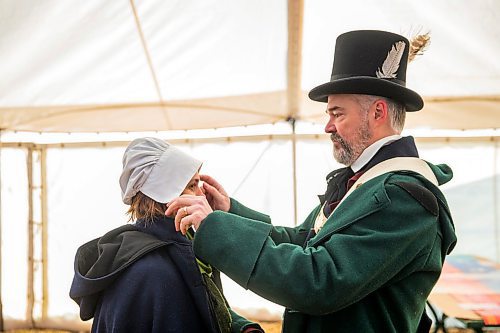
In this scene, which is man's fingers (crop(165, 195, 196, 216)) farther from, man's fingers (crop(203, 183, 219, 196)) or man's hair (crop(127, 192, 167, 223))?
man's fingers (crop(203, 183, 219, 196))

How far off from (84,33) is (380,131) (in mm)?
2391

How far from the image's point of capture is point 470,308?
3.83 m

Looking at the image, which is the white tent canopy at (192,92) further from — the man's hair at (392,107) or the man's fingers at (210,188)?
the man's fingers at (210,188)

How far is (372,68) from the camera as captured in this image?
1.69 meters

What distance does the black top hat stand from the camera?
1.66 metres

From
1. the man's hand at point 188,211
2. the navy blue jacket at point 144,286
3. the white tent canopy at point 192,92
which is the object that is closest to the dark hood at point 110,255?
the navy blue jacket at point 144,286

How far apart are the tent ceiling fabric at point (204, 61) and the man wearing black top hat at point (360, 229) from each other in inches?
61.2

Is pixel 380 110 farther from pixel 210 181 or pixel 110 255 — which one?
pixel 110 255

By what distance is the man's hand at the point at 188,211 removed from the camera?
1.43 metres

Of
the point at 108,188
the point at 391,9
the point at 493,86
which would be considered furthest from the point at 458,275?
the point at 108,188

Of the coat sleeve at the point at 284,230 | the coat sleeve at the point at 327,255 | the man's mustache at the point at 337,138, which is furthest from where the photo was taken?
the coat sleeve at the point at 284,230

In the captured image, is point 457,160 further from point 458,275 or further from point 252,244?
point 252,244

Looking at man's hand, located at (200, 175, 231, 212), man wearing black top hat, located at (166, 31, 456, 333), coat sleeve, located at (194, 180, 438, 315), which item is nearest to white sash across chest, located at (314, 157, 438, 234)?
man wearing black top hat, located at (166, 31, 456, 333)

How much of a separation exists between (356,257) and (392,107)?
1.93 feet
